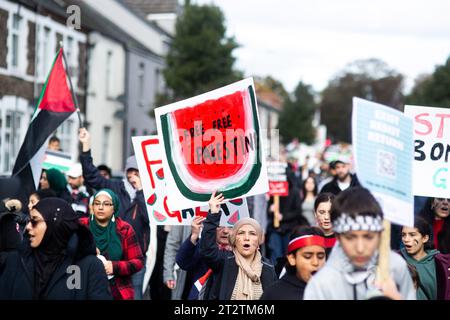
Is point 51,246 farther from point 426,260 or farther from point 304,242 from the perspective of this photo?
point 426,260

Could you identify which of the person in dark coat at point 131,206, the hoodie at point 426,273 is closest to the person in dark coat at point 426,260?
the hoodie at point 426,273

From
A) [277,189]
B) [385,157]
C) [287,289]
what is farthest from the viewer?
[277,189]

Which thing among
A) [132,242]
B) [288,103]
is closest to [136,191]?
[132,242]

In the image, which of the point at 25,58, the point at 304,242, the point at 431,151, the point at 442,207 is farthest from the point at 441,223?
the point at 25,58

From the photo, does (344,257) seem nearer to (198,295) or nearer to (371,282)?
(371,282)

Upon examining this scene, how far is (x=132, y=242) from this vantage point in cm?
808

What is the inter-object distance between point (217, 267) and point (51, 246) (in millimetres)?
1833

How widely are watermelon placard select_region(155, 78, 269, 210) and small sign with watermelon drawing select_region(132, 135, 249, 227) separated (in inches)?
8.7

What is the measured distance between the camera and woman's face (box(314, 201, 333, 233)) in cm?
796

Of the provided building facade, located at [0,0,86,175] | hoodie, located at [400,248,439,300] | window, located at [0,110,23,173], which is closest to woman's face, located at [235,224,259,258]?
hoodie, located at [400,248,439,300]

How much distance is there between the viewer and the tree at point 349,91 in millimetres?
105188

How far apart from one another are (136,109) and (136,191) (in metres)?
33.6

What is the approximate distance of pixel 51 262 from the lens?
5.43 m

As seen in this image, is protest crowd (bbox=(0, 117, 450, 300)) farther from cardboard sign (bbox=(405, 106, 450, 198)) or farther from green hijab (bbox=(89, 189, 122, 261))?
cardboard sign (bbox=(405, 106, 450, 198))
